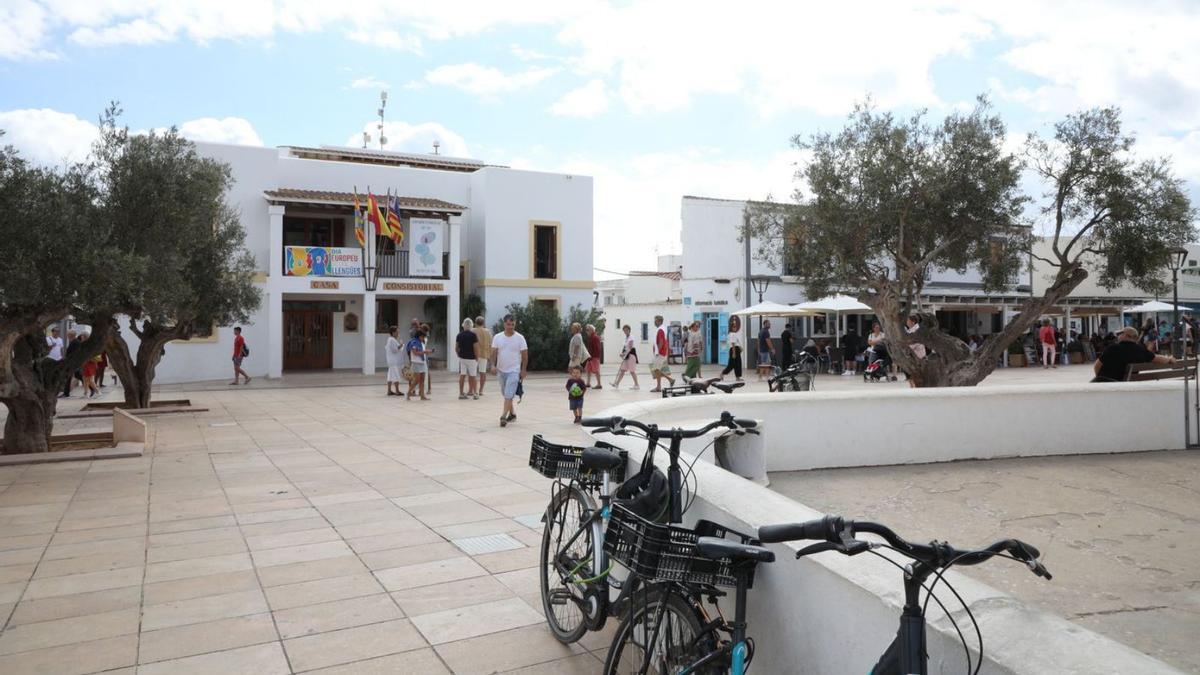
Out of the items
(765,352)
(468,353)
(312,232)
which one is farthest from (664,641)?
(312,232)

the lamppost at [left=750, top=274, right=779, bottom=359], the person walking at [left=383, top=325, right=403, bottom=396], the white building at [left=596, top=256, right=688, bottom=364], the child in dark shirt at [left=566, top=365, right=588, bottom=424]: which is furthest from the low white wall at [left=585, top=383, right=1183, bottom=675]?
the white building at [left=596, top=256, right=688, bottom=364]

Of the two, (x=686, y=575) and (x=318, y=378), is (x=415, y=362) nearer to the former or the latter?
(x=318, y=378)

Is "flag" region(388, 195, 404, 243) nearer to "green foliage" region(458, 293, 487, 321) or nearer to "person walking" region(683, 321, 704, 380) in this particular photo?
"green foliage" region(458, 293, 487, 321)

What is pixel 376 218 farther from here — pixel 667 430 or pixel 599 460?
pixel 667 430

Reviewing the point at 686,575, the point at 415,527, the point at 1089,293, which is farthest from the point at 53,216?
the point at 1089,293

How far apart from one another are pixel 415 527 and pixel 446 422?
22.8ft

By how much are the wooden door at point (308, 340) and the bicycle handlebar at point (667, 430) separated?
26445mm

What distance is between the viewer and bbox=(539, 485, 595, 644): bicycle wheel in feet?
12.2

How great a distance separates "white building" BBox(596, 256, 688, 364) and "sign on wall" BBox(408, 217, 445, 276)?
683 cm

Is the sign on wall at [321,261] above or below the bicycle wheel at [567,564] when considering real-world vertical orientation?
above

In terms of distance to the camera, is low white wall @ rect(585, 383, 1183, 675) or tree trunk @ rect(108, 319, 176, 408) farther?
tree trunk @ rect(108, 319, 176, 408)

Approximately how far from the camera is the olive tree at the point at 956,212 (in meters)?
13.7

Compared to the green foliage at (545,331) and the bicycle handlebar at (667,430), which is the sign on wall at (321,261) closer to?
the green foliage at (545,331)

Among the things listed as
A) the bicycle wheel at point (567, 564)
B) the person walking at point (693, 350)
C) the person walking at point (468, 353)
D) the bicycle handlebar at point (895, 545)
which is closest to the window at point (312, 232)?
the person walking at point (468, 353)
